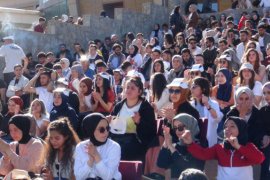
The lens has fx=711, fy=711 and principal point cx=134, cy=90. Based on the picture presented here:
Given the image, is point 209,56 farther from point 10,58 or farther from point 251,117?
point 251,117

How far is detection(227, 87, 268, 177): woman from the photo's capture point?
8.64 meters

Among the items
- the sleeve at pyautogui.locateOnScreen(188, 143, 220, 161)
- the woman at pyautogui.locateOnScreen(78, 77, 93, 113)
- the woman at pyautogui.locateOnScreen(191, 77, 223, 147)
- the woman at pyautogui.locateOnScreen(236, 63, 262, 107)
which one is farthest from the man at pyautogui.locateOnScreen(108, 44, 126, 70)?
the sleeve at pyautogui.locateOnScreen(188, 143, 220, 161)

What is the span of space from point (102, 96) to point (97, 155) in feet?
13.4

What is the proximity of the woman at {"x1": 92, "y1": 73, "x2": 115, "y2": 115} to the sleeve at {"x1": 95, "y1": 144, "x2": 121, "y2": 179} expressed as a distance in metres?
3.69

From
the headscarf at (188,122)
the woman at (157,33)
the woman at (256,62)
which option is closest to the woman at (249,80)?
the woman at (256,62)

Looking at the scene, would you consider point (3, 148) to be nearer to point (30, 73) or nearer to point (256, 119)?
point (256, 119)

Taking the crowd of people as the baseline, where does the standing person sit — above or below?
above

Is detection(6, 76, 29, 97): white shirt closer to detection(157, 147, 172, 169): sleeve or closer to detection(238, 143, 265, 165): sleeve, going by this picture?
detection(157, 147, 172, 169): sleeve

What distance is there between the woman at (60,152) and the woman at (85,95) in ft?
11.8

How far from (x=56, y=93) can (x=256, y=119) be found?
3.38m

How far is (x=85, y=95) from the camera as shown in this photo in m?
11.7

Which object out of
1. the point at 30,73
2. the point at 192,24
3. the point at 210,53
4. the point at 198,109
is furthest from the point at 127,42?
the point at 198,109

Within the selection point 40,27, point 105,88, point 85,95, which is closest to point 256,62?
point 105,88

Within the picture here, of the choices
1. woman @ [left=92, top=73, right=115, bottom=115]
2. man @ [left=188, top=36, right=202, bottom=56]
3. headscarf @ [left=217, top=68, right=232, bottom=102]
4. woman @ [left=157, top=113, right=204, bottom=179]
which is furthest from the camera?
man @ [left=188, top=36, right=202, bottom=56]
